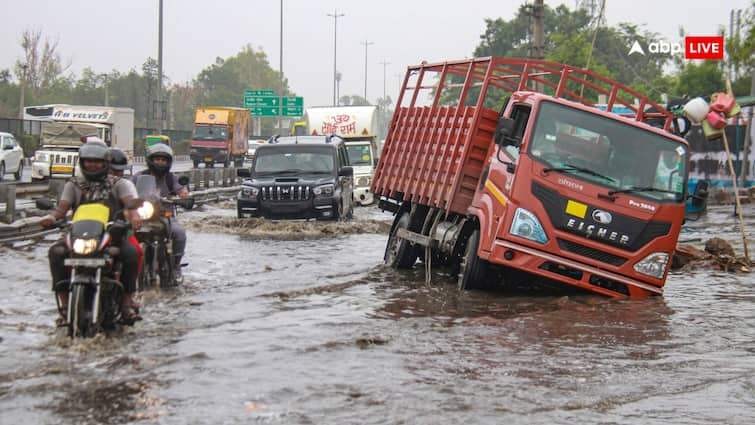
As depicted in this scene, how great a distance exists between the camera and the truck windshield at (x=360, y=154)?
3262cm

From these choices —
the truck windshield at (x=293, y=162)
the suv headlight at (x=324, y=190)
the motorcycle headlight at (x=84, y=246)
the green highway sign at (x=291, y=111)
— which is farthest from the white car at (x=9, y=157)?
the green highway sign at (x=291, y=111)

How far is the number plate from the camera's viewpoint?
7523 millimetres

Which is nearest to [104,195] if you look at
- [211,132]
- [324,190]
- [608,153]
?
[608,153]

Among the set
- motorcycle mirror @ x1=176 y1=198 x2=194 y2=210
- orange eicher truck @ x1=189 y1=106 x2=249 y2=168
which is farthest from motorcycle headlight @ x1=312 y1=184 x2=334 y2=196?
orange eicher truck @ x1=189 y1=106 x2=249 y2=168

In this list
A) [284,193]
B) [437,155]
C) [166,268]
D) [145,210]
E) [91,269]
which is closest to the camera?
[91,269]

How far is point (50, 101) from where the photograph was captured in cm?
10475

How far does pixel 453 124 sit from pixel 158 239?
404cm

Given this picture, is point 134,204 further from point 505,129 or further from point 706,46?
point 706,46

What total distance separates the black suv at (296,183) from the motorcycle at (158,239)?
9.00 m

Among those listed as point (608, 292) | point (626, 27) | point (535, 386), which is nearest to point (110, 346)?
point (535, 386)

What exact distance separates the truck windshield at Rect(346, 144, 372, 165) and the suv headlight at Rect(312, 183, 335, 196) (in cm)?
1146

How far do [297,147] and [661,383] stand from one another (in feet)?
51.7

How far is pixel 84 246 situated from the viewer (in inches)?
299

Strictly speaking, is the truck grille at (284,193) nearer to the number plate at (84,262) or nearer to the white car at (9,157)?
the number plate at (84,262)
